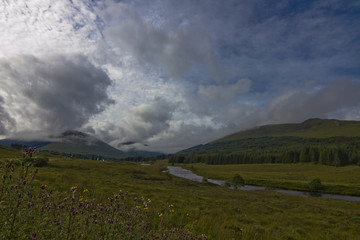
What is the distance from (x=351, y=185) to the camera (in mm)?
74938

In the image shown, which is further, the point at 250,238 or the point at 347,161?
the point at 347,161

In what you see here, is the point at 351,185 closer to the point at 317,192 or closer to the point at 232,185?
the point at 317,192

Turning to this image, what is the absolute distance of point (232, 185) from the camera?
72812 millimetres

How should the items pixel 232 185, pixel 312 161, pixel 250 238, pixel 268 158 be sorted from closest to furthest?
pixel 250 238, pixel 232 185, pixel 312 161, pixel 268 158

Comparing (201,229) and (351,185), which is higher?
(201,229)

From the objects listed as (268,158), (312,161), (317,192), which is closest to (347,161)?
(312,161)

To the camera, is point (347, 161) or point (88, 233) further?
point (347, 161)

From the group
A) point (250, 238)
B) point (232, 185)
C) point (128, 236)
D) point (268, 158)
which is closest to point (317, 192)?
point (232, 185)

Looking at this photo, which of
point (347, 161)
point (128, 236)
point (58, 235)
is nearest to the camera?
point (58, 235)

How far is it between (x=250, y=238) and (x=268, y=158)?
209 metres

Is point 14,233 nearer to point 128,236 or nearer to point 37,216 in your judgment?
point 37,216

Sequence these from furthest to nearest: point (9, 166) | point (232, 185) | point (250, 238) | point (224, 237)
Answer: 1. point (232, 185)
2. point (250, 238)
3. point (224, 237)
4. point (9, 166)

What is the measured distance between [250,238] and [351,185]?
301ft

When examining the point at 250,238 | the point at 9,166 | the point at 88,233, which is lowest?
the point at 250,238
